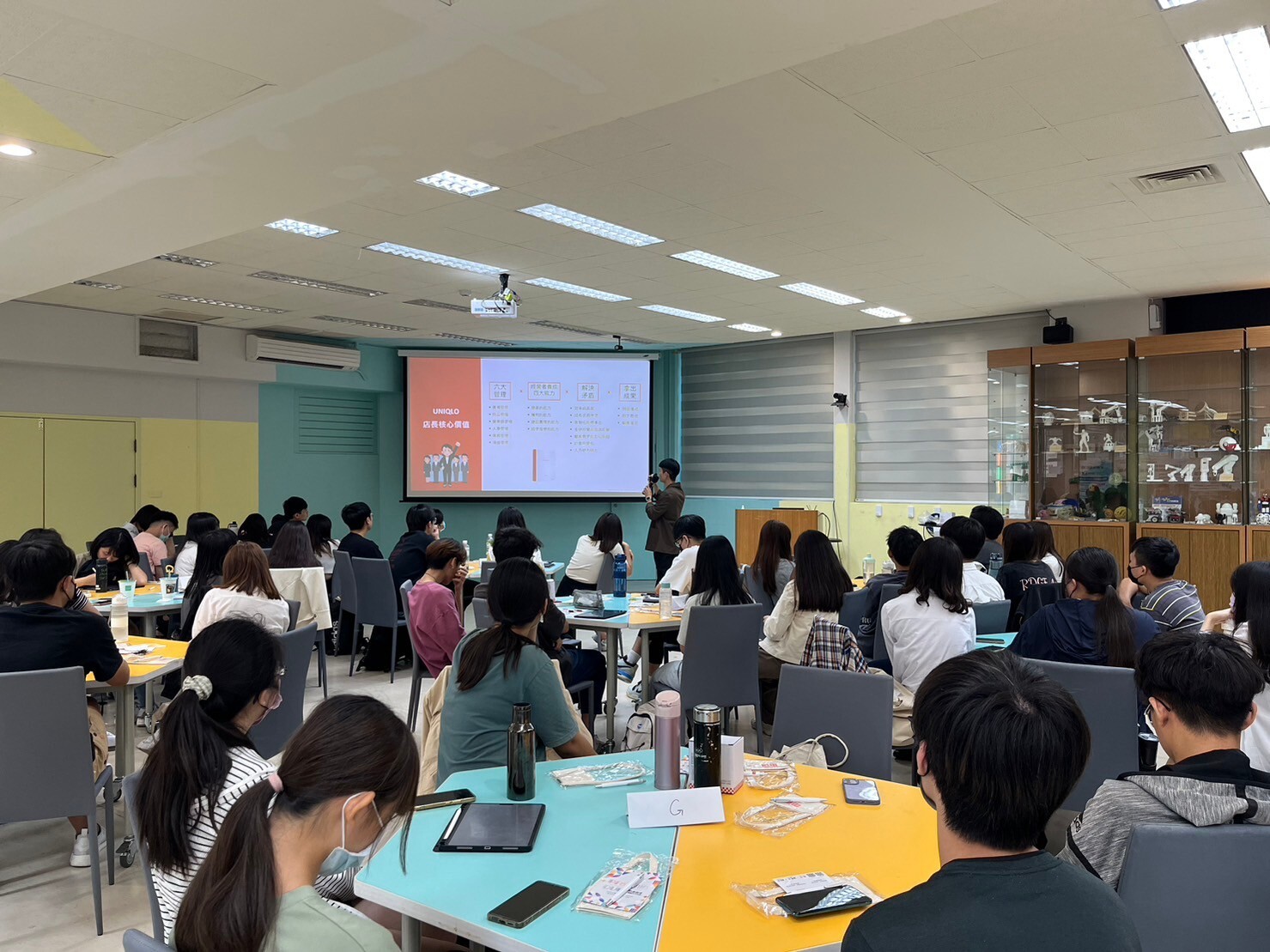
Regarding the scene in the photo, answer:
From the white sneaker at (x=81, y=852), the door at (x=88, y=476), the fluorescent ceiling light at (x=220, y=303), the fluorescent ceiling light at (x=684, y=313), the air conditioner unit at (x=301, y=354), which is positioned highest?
the fluorescent ceiling light at (x=684, y=313)

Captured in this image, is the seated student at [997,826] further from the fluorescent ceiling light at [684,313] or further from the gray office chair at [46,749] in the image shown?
the fluorescent ceiling light at [684,313]

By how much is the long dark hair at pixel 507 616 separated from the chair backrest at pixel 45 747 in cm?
134

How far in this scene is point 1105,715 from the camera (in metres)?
3.15

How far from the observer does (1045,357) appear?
8547 mm

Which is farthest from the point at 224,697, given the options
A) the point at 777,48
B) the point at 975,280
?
the point at 975,280

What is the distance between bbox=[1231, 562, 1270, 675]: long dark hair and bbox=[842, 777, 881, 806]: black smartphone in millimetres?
1188

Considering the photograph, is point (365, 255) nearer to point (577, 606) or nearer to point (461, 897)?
point (577, 606)

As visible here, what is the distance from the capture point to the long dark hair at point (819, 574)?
410cm

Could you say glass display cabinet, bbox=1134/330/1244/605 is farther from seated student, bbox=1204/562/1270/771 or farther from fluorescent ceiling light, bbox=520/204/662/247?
seated student, bbox=1204/562/1270/771

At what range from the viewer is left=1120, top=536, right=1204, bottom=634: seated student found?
414 centimetres

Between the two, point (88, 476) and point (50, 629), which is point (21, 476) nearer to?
point (88, 476)

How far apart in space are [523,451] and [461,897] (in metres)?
9.59

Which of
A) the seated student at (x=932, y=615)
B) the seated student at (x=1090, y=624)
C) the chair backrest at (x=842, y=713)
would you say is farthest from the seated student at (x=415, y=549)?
the seated student at (x=1090, y=624)

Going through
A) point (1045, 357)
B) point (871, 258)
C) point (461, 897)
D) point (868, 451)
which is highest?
point (871, 258)
